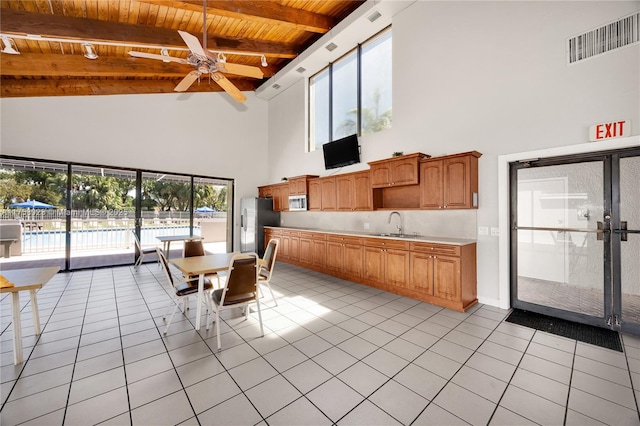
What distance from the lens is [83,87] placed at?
5.70 meters

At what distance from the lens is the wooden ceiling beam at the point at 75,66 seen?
15.2 ft

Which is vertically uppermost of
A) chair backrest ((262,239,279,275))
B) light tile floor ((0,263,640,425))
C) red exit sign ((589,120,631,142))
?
red exit sign ((589,120,631,142))

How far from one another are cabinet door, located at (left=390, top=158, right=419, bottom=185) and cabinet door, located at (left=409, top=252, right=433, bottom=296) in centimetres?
125

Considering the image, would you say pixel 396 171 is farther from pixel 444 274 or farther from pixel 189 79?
pixel 189 79

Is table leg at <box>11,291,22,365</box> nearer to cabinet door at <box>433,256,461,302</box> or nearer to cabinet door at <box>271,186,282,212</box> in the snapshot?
cabinet door at <box>433,256,461,302</box>

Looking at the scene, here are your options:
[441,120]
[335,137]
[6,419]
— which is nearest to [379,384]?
[6,419]

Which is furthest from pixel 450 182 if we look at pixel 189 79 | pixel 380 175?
pixel 189 79

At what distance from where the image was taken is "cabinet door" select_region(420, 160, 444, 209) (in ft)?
13.1

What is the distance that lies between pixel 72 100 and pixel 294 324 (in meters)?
6.86

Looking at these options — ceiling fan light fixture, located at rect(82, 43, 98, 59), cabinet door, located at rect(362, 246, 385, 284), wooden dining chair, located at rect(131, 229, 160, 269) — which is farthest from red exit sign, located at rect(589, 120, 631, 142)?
wooden dining chair, located at rect(131, 229, 160, 269)

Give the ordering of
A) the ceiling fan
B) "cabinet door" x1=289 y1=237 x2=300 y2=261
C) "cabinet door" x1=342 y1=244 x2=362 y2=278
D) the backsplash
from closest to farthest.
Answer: the ceiling fan < the backsplash < "cabinet door" x1=342 y1=244 x2=362 y2=278 < "cabinet door" x1=289 y1=237 x2=300 y2=261

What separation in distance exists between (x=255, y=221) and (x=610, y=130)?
6.85 meters

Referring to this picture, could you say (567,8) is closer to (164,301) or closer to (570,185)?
(570,185)

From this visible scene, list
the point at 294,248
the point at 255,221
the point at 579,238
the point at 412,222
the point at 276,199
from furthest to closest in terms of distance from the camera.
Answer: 1. the point at 276,199
2. the point at 255,221
3. the point at 294,248
4. the point at 412,222
5. the point at 579,238
